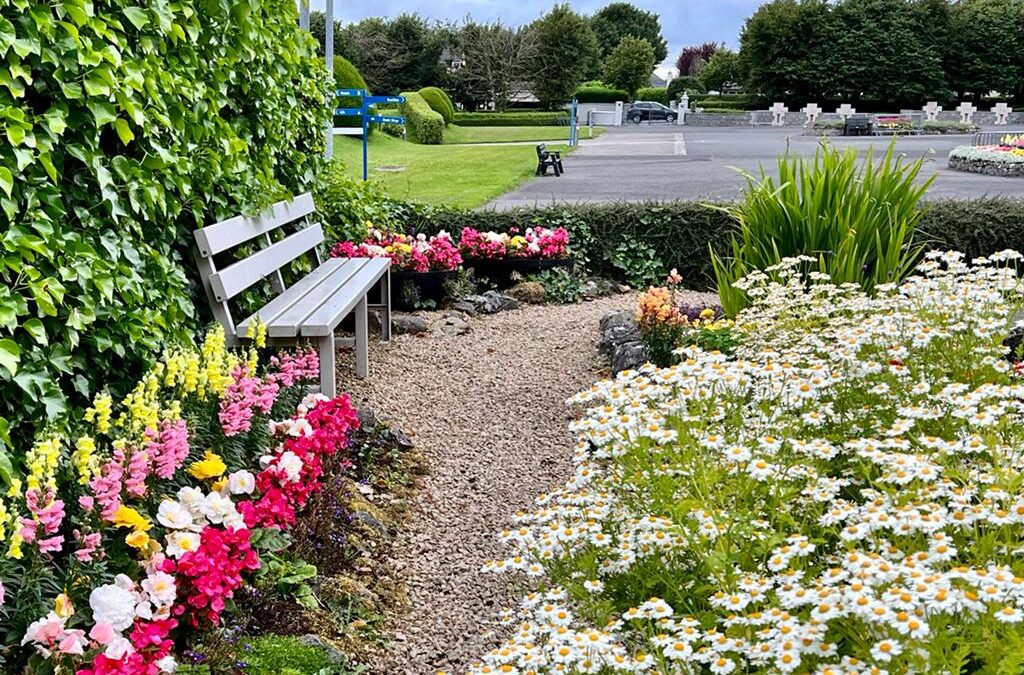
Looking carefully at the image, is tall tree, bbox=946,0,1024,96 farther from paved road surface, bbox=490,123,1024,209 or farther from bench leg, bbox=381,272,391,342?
bench leg, bbox=381,272,391,342

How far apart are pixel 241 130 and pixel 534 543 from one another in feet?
10.3

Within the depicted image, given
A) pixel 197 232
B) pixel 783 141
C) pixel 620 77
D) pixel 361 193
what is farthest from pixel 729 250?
pixel 620 77

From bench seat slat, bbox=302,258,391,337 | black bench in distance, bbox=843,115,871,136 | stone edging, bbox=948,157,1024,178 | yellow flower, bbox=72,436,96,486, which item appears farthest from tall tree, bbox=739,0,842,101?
yellow flower, bbox=72,436,96,486

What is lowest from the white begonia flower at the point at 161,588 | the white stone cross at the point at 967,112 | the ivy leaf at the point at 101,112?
the white begonia flower at the point at 161,588

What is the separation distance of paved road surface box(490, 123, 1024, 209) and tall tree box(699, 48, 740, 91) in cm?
2308

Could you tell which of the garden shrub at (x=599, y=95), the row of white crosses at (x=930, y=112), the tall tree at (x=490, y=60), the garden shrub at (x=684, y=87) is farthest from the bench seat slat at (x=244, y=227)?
the garden shrub at (x=684, y=87)

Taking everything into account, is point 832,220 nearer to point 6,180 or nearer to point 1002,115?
point 6,180

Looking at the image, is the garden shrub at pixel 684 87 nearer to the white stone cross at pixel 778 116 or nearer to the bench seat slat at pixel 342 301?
the white stone cross at pixel 778 116

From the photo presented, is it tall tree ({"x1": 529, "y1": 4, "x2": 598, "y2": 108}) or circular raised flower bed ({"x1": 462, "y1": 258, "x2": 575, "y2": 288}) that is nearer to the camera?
circular raised flower bed ({"x1": 462, "y1": 258, "x2": 575, "y2": 288})

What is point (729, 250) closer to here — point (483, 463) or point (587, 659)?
point (483, 463)

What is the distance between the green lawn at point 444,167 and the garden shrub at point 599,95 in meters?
27.0

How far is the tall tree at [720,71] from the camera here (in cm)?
5569

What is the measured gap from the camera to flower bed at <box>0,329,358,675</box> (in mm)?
2021

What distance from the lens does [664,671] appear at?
5.19 ft
